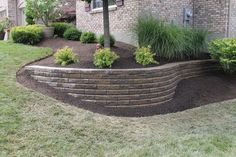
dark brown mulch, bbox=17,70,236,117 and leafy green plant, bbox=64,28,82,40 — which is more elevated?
leafy green plant, bbox=64,28,82,40

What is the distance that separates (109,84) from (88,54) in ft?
7.27

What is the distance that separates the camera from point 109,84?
22.8ft

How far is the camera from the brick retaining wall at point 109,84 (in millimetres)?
6922

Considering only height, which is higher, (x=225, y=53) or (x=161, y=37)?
(x=161, y=37)

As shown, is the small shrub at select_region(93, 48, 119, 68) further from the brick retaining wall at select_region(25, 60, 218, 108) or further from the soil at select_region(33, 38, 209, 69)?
the brick retaining wall at select_region(25, 60, 218, 108)

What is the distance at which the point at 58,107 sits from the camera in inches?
248

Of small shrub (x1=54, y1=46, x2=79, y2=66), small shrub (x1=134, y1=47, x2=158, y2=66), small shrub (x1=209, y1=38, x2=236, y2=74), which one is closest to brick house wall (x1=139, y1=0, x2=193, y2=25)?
small shrub (x1=209, y1=38, x2=236, y2=74)

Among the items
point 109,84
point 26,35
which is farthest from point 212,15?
point 109,84

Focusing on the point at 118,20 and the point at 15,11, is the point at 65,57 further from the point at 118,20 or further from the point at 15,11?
the point at 15,11

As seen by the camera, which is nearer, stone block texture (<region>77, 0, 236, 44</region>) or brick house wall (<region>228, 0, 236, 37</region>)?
stone block texture (<region>77, 0, 236, 44</region>)

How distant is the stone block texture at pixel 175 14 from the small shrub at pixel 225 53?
1907mm

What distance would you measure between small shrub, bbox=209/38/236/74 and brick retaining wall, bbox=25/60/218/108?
258cm

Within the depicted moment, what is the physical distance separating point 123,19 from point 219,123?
213 inches

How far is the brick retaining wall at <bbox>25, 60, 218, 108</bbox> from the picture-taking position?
692 centimetres
